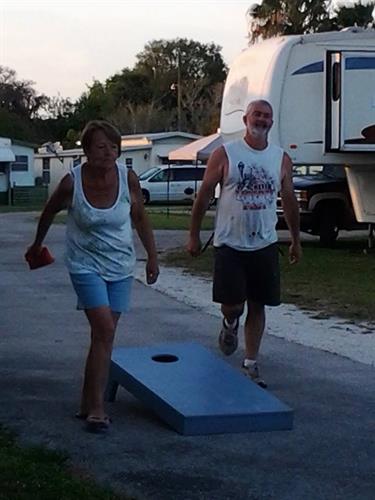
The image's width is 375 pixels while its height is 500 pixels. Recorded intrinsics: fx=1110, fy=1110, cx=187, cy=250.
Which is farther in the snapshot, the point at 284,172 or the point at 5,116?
the point at 5,116

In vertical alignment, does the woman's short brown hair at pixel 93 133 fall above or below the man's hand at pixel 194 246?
above

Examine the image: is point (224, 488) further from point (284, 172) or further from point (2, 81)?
point (2, 81)

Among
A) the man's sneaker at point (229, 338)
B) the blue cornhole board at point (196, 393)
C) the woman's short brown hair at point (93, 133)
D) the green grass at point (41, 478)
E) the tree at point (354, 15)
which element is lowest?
the green grass at point (41, 478)

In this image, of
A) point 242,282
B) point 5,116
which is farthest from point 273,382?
point 5,116

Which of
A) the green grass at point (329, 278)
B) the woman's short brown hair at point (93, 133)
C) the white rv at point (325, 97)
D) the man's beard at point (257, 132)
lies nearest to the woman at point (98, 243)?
the woman's short brown hair at point (93, 133)

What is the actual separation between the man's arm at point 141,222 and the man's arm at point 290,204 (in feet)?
3.93

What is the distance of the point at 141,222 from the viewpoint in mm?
6750

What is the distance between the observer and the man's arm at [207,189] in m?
7.41

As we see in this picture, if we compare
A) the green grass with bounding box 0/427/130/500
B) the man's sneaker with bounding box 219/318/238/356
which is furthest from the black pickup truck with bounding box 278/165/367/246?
the green grass with bounding box 0/427/130/500

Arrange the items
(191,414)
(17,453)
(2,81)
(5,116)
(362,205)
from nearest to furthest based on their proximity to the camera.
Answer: (17,453) < (191,414) < (362,205) < (5,116) < (2,81)

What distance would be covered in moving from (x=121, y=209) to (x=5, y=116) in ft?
206

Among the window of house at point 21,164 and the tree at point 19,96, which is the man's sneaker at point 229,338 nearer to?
the window of house at point 21,164

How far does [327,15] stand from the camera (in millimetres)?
42281

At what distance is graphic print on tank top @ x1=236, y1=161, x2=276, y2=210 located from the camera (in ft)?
24.0
